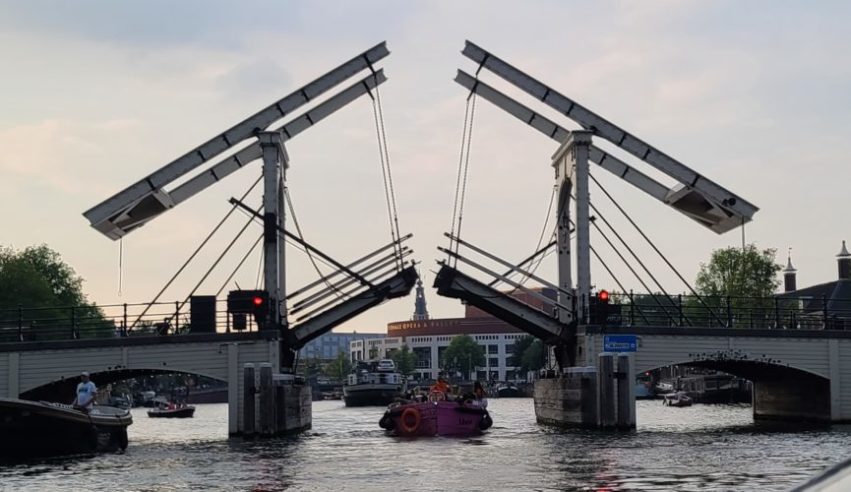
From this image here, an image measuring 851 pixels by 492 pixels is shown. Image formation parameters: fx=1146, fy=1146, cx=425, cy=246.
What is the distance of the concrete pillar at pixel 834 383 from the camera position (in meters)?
37.0

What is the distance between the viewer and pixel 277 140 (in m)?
35.3

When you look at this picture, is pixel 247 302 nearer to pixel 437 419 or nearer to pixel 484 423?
pixel 437 419

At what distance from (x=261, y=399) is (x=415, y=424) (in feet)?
16.3

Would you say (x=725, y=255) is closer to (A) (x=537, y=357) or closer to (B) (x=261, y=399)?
(B) (x=261, y=399)

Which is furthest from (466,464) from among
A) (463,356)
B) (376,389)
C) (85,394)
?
(463,356)

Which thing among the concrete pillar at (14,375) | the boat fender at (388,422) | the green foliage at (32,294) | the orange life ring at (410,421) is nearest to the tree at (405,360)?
the green foliage at (32,294)

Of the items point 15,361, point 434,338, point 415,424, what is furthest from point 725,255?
point 434,338

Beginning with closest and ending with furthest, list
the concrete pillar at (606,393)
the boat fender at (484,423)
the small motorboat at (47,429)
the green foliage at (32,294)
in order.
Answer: the small motorboat at (47,429)
the concrete pillar at (606,393)
the boat fender at (484,423)
the green foliage at (32,294)

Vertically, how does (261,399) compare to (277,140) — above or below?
below

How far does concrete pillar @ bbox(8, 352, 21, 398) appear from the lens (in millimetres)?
33469

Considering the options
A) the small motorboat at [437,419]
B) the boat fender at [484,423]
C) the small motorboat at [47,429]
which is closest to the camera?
the small motorboat at [47,429]

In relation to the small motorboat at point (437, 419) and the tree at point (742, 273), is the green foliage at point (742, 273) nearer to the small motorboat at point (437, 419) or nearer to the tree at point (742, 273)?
the tree at point (742, 273)

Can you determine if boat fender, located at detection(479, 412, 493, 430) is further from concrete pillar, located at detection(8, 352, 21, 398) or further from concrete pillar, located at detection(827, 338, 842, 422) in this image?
concrete pillar, located at detection(8, 352, 21, 398)

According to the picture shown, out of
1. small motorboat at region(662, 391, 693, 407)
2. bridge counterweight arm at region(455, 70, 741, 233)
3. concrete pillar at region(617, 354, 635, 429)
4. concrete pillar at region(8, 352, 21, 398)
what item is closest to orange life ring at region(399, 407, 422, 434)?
concrete pillar at region(617, 354, 635, 429)
